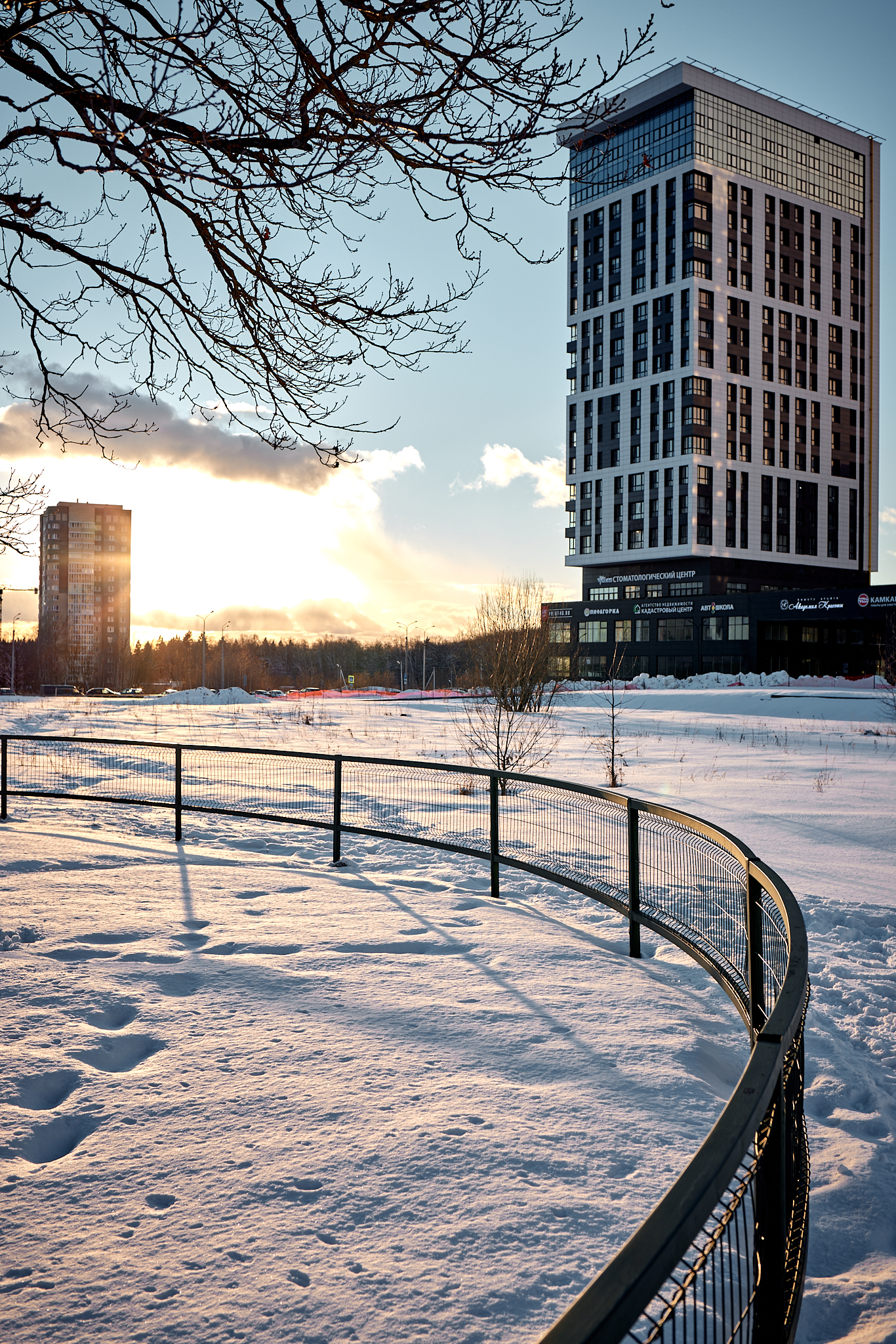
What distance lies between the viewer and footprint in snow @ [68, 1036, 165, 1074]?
450 cm

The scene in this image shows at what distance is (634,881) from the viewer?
6.45 meters

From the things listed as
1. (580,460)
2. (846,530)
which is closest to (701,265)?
(580,460)

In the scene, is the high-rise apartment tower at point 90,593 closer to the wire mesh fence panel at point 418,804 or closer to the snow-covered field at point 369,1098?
the wire mesh fence panel at point 418,804

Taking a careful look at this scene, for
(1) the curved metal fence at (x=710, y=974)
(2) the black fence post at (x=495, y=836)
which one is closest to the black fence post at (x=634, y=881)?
(1) the curved metal fence at (x=710, y=974)

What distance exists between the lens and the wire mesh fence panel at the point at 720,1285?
1751 millimetres

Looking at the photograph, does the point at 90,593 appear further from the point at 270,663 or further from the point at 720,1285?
the point at 720,1285

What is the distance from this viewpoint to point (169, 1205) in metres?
3.30

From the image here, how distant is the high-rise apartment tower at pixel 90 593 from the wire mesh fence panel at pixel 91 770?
100409 millimetres

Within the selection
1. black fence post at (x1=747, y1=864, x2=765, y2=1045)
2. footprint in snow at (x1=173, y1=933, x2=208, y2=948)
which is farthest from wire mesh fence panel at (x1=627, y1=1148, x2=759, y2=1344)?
footprint in snow at (x1=173, y1=933, x2=208, y2=948)

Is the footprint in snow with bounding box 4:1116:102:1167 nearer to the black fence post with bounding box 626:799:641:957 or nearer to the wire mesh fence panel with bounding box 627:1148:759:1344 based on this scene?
the wire mesh fence panel with bounding box 627:1148:759:1344

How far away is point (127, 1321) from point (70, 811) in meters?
11.3

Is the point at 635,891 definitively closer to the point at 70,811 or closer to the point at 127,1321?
the point at 127,1321

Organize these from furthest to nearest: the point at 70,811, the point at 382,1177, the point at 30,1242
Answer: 1. the point at 70,811
2. the point at 382,1177
3. the point at 30,1242

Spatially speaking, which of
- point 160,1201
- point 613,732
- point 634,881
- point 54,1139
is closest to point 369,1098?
point 160,1201
